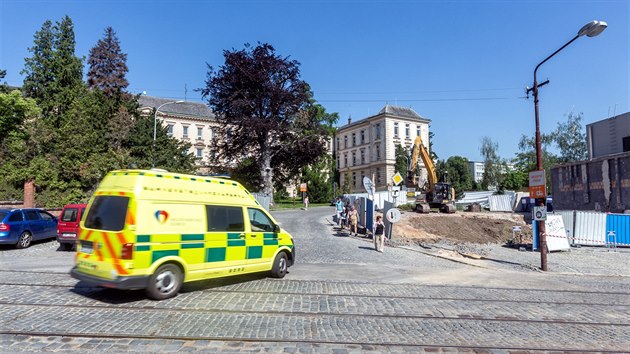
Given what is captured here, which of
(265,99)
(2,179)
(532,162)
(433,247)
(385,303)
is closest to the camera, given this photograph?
(385,303)

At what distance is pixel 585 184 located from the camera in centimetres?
3444

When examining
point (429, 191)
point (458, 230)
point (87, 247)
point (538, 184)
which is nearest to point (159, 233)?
point (87, 247)

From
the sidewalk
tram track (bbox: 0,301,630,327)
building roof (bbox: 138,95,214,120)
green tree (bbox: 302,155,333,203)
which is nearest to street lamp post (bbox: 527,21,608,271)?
the sidewalk

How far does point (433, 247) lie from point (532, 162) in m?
69.3

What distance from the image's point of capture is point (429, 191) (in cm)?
3562

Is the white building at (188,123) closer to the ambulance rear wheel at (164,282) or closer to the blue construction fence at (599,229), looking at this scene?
the blue construction fence at (599,229)

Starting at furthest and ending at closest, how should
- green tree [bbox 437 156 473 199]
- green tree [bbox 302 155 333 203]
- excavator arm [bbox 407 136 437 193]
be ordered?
green tree [bbox 437 156 473 199] < green tree [bbox 302 155 333 203] < excavator arm [bbox 407 136 437 193]

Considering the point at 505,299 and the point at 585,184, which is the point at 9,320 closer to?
the point at 505,299

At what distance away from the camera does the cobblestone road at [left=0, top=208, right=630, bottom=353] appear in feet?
17.7

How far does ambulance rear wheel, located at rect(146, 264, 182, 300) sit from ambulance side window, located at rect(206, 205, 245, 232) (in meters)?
1.09

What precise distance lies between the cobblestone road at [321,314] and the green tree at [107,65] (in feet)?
128

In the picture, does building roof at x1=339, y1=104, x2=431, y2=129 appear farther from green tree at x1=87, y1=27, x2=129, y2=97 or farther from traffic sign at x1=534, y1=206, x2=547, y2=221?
traffic sign at x1=534, y1=206, x2=547, y2=221

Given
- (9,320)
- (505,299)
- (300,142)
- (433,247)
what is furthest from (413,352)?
(300,142)

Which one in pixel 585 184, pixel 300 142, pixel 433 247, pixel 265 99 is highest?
pixel 265 99
